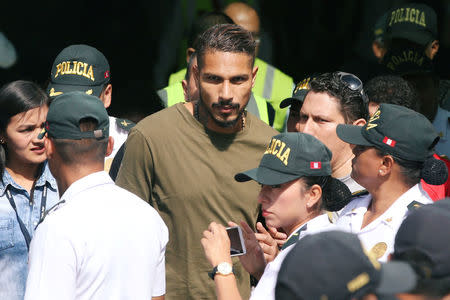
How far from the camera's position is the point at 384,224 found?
11.1 feet

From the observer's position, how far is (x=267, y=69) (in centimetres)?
621

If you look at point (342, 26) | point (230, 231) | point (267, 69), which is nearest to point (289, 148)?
point (230, 231)

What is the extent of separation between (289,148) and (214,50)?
839mm

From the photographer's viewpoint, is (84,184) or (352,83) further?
(352,83)

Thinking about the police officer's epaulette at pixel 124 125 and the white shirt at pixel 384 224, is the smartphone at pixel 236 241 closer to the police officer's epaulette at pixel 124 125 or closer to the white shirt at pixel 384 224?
the white shirt at pixel 384 224

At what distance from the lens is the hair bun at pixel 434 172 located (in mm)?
3438

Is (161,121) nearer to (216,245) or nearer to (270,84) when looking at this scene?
(216,245)

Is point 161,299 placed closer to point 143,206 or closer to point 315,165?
point 143,206

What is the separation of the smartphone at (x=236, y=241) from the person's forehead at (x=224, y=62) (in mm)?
905

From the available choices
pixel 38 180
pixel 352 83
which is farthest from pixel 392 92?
pixel 38 180

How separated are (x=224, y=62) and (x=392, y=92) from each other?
110cm

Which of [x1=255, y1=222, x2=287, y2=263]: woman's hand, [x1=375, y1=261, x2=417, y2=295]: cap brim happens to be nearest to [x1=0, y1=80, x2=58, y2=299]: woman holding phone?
[x1=255, y1=222, x2=287, y2=263]: woman's hand

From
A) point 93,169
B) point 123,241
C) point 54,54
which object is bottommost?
point 54,54

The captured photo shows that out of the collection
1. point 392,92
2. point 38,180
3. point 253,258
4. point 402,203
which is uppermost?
point 392,92
